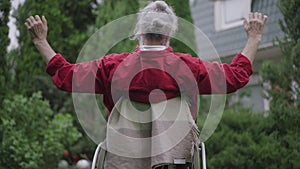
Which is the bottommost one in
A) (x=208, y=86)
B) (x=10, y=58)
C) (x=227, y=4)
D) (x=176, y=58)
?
(x=208, y=86)

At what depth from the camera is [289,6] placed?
5262 mm

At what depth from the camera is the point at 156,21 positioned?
248cm

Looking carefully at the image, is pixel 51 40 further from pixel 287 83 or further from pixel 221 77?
pixel 221 77

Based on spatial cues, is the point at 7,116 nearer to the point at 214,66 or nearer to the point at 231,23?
the point at 214,66

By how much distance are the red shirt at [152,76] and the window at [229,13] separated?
684 cm

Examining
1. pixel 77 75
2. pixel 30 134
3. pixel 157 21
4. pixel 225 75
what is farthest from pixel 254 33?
pixel 30 134

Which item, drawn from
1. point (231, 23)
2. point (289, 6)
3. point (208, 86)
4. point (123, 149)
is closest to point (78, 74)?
point (123, 149)

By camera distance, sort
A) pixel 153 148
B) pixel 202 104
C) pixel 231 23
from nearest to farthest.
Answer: pixel 153 148, pixel 202 104, pixel 231 23

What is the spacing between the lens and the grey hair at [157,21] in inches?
97.7

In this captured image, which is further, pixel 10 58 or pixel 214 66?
pixel 10 58

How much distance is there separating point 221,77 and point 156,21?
1.47 feet

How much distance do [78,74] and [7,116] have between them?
3.16m

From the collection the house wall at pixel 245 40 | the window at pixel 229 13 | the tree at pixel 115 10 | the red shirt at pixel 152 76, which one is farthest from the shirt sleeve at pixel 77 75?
the window at pixel 229 13

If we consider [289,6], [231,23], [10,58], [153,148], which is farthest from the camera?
[231,23]
